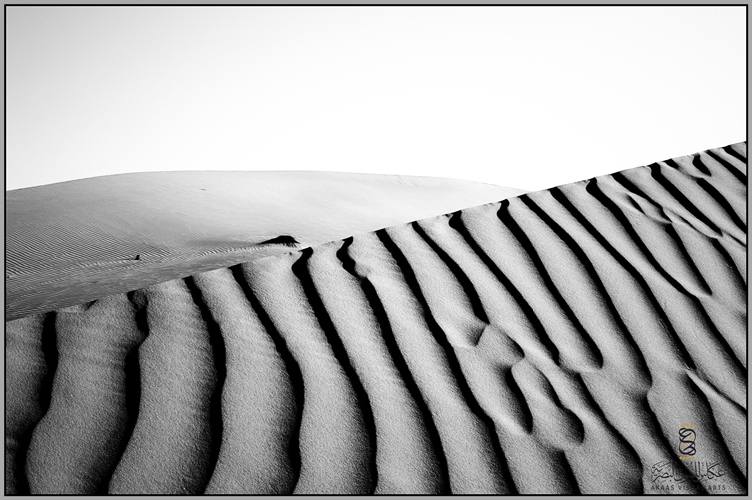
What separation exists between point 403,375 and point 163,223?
252cm

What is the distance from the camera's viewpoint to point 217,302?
185cm

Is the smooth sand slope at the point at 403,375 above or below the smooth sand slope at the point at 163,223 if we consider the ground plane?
below

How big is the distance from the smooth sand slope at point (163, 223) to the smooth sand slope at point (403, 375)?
1.33 feet

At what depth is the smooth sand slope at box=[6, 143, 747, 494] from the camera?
4.67 feet

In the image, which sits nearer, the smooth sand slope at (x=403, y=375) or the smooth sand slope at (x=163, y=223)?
the smooth sand slope at (x=403, y=375)

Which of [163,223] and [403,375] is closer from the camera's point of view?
[403,375]

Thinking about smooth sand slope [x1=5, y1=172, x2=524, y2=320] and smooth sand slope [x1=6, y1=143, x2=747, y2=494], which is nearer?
smooth sand slope [x1=6, y1=143, x2=747, y2=494]

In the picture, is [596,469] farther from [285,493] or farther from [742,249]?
[742,249]

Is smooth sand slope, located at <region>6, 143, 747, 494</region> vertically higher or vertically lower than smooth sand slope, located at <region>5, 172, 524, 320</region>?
lower

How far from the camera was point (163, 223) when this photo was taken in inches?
145

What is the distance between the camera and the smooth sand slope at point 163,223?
7.77 feet

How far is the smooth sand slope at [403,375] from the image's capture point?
1.42m

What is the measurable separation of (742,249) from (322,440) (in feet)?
6.38

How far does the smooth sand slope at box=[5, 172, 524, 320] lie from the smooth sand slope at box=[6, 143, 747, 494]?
1.33 feet
